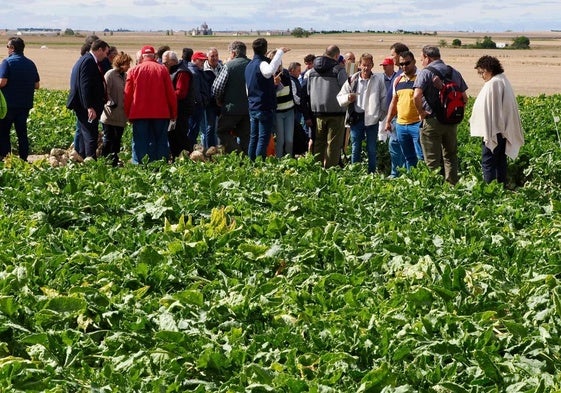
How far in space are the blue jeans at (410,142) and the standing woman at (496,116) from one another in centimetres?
127

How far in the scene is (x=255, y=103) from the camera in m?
12.3

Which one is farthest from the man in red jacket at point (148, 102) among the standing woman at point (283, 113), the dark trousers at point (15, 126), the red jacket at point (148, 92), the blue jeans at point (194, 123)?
the dark trousers at point (15, 126)

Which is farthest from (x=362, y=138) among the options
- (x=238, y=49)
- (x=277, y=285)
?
(x=277, y=285)

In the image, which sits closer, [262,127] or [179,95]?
[262,127]

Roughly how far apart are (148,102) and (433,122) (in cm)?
344

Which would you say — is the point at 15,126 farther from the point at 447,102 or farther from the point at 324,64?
the point at 447,102

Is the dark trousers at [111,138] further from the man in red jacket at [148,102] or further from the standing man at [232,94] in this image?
the standing man at [232,94]

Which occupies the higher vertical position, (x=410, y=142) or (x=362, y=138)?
(x=410, y=142)

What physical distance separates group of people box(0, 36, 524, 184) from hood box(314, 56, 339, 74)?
0.05 feet

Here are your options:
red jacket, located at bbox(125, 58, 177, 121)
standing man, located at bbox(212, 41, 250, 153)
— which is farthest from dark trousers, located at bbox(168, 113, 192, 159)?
red jacket, located at bbox(125, 58, 177, 121)

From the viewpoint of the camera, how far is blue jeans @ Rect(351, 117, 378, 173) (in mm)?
12859

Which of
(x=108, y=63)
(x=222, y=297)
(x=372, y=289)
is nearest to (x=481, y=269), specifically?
(x=372, y=289)

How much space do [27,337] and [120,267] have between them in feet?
3.85

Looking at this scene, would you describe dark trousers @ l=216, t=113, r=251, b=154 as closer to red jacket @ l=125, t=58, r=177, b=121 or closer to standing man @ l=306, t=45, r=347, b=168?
standing man @ l=306, t=45, r=347, b=168
